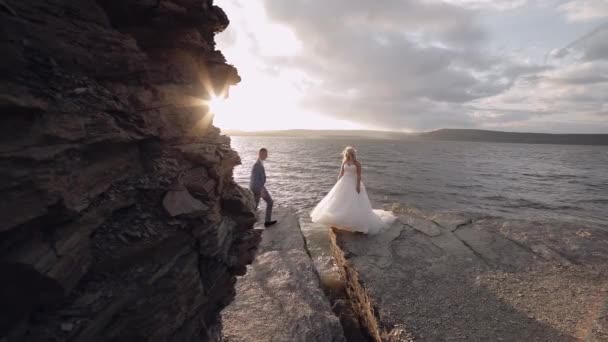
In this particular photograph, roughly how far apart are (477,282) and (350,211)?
3791mm

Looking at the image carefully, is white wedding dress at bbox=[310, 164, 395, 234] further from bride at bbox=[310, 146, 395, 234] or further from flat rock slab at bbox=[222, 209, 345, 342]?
flat rock slab at bbox=[222, 209, 345, 342]

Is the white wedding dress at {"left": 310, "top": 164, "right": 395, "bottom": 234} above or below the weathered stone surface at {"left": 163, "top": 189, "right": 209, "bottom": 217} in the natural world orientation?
below

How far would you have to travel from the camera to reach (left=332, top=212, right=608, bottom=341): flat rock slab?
16.0 feet

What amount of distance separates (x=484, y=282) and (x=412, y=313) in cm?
234

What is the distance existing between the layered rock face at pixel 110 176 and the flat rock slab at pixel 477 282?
3.38 meters

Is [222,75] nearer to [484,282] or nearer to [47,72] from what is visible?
[47,72]

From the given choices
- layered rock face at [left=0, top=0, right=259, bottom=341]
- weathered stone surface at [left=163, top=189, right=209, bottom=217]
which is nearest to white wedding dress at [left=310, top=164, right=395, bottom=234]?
layered rock face at [left=0, top=0, right=259, bottom=341]

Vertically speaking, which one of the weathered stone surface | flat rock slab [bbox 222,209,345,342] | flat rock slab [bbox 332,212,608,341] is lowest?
flat rock slab [bbox 222,209,345,342]

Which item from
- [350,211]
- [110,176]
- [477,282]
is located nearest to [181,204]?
[110,176]

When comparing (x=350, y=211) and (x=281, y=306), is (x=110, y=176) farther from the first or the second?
(x=350, y=211)

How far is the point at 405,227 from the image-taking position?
29.6 feet

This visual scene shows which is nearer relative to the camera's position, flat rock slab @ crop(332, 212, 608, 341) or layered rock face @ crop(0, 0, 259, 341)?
layered rock face @ crop(0, 0, 259, 341)

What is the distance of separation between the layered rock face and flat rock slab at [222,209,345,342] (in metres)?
0.65

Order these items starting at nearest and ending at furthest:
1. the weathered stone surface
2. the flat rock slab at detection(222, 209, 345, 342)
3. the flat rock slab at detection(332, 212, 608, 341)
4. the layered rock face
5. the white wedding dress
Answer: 1. the layered rock face
2. the weathered stone surface
3. the flat rock slab at detection(332, 212, 608, 341)
4. the flat rock slab at detection(222, 209, 345, 342)
5. the white wedding dress
